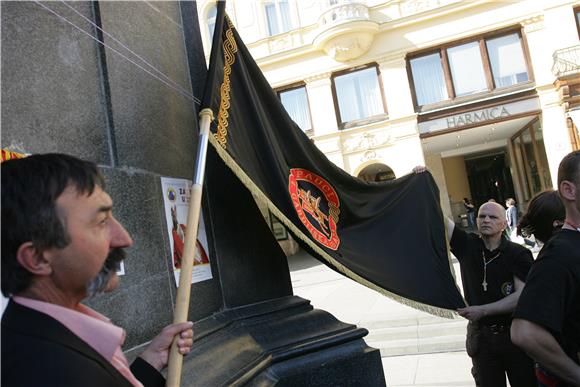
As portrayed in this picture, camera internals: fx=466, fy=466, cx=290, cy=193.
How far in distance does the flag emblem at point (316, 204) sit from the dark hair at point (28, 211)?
175 centimetres

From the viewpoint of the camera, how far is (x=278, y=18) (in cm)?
1822

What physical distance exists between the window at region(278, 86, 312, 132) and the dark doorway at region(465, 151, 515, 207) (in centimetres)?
979

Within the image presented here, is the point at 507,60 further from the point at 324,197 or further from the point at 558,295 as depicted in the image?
the point at 558,295

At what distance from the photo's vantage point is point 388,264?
317cm

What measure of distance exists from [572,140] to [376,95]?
6.43m

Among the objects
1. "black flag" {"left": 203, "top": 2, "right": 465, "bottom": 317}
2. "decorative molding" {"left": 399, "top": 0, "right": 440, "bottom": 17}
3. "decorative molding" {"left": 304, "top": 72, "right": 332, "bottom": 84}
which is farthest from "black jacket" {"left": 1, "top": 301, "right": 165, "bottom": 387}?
"decorative molding" {"left": 399, "top": 0, "right": 440, "bottom": 17}

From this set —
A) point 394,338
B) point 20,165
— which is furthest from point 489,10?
point 20,165

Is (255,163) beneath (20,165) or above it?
above

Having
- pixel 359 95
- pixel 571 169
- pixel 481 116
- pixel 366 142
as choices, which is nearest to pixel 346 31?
pixel 359 95

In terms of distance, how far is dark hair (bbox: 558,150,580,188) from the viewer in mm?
2004

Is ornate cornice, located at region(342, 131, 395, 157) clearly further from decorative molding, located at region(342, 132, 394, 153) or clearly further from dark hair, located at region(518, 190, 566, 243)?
dark hair, located at region(518, 190, 566, 243)

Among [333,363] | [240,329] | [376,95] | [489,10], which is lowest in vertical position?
[333,363]

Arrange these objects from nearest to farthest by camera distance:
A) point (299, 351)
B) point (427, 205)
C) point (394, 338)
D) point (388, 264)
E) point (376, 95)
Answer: point (299, 351) → point (388, 264) → point (427, 205) → point (394, 338) → point (376, 95)

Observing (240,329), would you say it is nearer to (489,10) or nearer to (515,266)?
(515,266)
